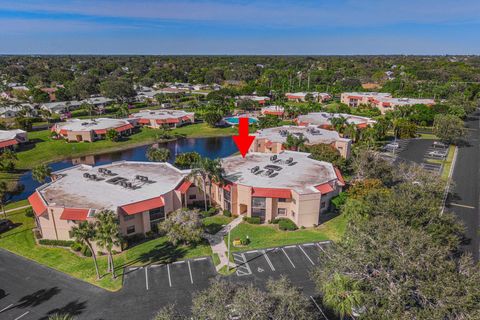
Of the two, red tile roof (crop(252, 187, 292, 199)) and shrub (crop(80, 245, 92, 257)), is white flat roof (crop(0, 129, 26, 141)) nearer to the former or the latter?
shrub (crop(80, 245, 92, 257))

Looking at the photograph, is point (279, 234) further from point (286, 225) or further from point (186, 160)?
point (186, 160)

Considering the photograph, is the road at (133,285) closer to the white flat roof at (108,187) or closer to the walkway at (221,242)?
the walkway at (221,242)

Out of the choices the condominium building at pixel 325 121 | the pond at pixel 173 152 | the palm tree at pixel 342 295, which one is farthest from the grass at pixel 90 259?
the condominium building at pixel 325 121

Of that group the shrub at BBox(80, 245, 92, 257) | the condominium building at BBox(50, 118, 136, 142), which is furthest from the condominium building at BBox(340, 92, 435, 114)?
the shrub at BBox(80, 245, 92, 257)

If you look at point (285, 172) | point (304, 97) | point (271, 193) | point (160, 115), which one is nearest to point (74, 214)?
point (271, 193)

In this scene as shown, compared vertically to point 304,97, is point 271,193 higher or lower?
lower

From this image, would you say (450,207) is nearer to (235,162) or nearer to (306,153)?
(306,153)
